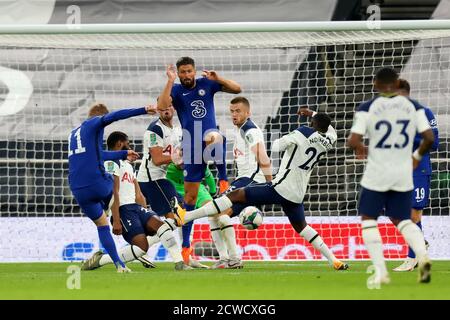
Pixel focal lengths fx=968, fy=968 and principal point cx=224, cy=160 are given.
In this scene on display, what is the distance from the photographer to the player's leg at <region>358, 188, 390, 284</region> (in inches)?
336

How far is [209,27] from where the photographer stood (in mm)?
13312

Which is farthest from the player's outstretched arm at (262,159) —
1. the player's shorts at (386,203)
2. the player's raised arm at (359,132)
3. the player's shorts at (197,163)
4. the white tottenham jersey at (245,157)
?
the player's raised arm at (359,132)

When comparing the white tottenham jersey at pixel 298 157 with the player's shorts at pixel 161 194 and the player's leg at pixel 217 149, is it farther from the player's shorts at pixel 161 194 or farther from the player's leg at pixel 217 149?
the player's shorts at pixel 161 194

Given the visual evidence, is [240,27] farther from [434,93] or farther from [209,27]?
[434,93]

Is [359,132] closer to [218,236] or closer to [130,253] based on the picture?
[218,236]

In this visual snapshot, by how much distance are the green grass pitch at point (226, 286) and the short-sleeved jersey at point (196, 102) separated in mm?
1792

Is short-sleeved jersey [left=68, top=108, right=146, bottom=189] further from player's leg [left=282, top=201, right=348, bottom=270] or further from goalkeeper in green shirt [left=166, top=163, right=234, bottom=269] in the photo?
player's leg [left=282, top=201, right=348, bottom=270]

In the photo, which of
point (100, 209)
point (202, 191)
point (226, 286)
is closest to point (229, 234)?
point (202, 191)

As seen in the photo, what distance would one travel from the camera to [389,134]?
8.55 meters

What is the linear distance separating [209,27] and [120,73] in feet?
14.0

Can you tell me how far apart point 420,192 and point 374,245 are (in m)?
3.34

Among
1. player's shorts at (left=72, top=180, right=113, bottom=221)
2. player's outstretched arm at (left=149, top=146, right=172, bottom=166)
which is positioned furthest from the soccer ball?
player's shorts at (left=72, top=180, right=113, bottom=221)
